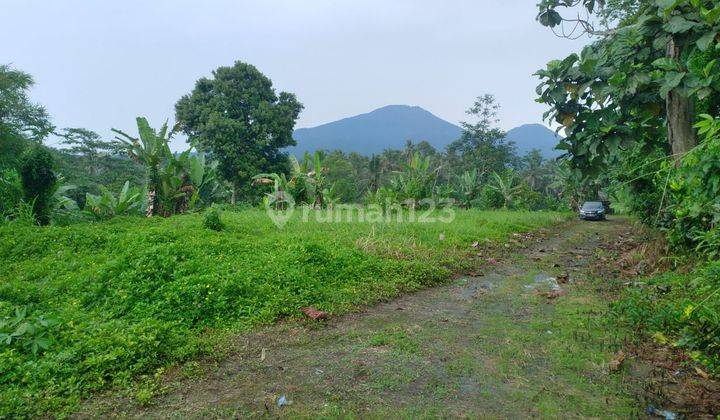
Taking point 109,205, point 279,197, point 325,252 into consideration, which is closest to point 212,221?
Answer: point 325,252

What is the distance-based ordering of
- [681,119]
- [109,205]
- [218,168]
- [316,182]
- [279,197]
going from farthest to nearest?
[218,168] → [316,182] → [279,197] → [109,205] → [681,119]

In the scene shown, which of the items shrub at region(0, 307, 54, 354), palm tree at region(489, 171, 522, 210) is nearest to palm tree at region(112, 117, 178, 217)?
shrub at region(0, 307, 54, 354)

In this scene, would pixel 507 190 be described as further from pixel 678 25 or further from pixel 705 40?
pixel 705 40

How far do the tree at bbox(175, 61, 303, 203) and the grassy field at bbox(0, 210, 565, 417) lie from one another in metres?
14.7

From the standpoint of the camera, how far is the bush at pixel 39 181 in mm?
8562

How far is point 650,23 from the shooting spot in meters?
3.14

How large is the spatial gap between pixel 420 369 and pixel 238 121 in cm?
2144

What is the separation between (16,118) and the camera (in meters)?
16.5

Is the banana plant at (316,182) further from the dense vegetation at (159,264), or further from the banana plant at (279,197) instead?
the banana plant at (279,197)

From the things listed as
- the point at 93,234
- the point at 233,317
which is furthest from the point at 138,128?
the point at 233,317

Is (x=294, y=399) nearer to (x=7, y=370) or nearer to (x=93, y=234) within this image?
(x=7, y=370)

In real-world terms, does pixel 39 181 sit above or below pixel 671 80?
below

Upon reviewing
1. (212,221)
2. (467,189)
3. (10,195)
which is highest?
(467,189)

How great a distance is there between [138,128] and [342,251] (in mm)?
8499
